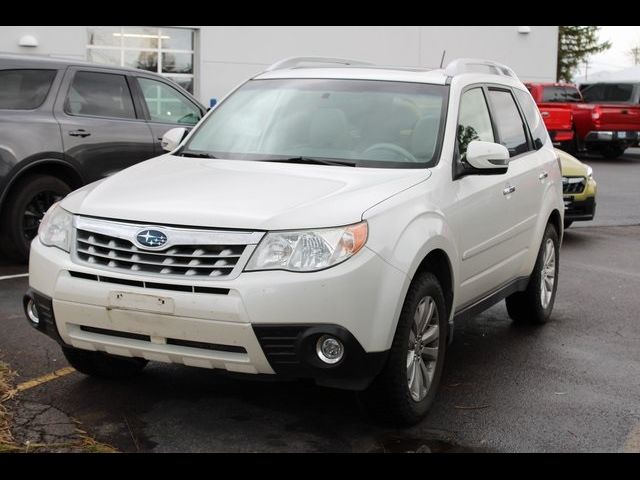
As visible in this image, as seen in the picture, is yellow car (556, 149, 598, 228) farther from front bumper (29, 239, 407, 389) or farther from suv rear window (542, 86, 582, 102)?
suv rear window (542, 86, 582, 102)

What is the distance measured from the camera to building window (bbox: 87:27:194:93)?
22.1 m

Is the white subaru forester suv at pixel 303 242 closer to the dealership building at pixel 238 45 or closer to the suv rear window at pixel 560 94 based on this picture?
the dealership building at pixel 238 45

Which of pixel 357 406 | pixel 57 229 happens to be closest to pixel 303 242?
pixel 357 406

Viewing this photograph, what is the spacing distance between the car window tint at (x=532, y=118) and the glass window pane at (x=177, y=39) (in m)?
17.0

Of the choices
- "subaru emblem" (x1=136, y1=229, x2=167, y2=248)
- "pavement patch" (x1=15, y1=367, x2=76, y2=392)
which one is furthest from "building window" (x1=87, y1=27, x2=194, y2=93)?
"subaru emblem" (x1=136, y1=229, x2=167, y2=248)

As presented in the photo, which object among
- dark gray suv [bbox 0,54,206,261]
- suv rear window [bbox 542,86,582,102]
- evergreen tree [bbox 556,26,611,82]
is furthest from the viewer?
evergreen tree [bbox 556,26,611,82]

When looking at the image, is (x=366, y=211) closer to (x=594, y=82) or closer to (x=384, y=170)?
(x=384, y=170)

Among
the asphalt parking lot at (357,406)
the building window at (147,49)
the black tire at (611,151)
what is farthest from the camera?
the black tire at (611,151)

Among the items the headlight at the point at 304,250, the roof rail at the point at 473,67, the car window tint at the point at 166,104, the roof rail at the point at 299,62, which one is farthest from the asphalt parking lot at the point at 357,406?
the car window tint at the point at 166,104

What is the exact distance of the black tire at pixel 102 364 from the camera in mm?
5188

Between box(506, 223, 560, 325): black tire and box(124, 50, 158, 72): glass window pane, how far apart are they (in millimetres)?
16819

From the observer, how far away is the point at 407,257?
446 centimetres
